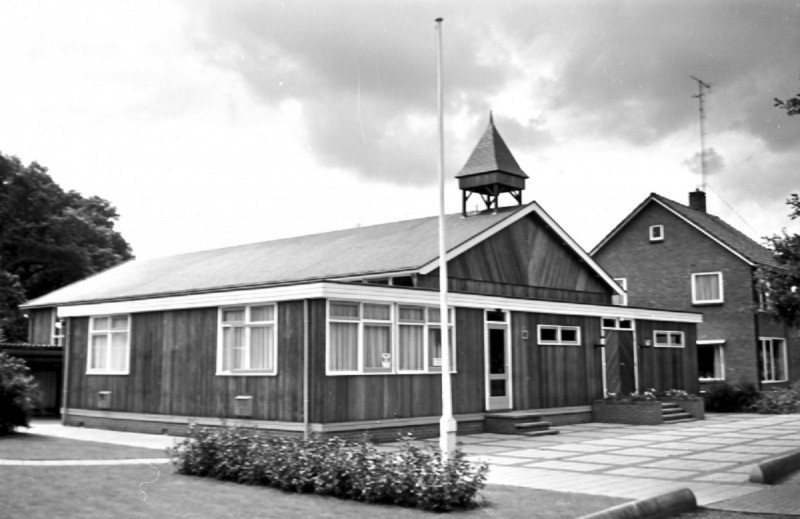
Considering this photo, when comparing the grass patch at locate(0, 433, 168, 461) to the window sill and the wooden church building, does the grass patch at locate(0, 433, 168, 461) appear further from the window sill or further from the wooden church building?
the window sill

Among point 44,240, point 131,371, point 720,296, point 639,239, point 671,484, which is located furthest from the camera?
point 44,240

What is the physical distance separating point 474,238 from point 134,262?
1862cm

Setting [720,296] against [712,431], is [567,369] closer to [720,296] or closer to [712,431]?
[712,431]

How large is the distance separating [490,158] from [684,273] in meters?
13.5

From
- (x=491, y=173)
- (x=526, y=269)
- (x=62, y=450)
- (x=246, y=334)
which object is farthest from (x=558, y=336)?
(x=62, y=450)

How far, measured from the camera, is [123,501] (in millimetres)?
10508

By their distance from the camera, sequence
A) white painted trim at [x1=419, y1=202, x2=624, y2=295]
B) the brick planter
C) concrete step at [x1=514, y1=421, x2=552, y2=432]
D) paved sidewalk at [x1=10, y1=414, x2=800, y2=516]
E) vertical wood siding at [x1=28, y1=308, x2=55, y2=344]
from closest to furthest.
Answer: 1. paved sidewalk at [x1=10, y1=414, x2=800, y2=516]
2. concrete step at [x1=514, y1=421, x2=552, y2=432]
3. white painted trim at [x1=419, y1=202, x2=624, y2=295]
4. the brick planter
5. vertical wood siding at [x1=28, y1=308, x2=55, y2=344]

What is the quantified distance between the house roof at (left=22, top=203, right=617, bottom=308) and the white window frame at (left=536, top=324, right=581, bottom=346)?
3.02 meters

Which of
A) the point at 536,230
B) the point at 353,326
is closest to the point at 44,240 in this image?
the point at 536,230

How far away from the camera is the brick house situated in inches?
1369

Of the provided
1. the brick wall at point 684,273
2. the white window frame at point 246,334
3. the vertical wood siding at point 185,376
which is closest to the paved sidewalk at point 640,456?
the vertical wood siding at point 185,376

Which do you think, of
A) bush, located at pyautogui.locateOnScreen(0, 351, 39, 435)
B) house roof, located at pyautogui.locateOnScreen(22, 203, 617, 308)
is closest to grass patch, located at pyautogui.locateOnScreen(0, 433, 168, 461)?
bush, located at pyautogui.locateOnScreen(0, 351, 39, 435)

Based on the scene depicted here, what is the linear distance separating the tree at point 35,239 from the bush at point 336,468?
34.3 m

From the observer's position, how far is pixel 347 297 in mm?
18406
